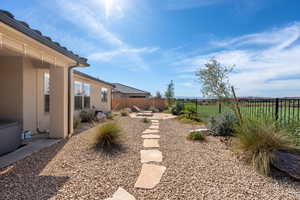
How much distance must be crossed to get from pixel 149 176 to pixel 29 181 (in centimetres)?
206

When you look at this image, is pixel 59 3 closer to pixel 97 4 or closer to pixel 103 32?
pixel 97 4

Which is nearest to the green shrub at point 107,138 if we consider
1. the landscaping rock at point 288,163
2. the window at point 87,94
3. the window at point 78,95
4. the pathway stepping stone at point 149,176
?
the pathway stepping stone at point 149,176

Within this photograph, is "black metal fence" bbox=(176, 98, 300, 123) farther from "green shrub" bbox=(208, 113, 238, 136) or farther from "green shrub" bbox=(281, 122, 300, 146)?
"green shrub" bbox=(208, 113, 238, 136)

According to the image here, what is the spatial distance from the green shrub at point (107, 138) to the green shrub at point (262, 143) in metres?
3.21

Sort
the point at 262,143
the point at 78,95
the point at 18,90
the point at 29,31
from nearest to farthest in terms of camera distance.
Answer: the point at 29,31
the point at 262,143
the point at 18,90
the point at 78,95

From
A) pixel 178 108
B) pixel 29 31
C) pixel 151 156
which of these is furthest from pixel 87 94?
pixel 151 156

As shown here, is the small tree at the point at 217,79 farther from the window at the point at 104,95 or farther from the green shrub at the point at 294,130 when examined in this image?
the window at the point at 104,95

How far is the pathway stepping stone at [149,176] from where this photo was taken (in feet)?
8.57

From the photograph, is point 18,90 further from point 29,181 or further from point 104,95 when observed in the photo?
point 104,95

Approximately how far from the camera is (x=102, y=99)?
43.9 feet

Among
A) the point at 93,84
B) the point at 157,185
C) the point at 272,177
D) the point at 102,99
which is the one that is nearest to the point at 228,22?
the point at 272,177

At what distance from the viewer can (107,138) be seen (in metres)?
4.46

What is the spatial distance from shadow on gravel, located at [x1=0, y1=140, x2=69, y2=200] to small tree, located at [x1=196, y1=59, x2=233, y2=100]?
18.5 ft

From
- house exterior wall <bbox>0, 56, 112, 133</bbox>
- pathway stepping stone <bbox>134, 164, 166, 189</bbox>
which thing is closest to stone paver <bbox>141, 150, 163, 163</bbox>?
pathway stepping stone <bbox>134, 164, 166, 189</bbox>
